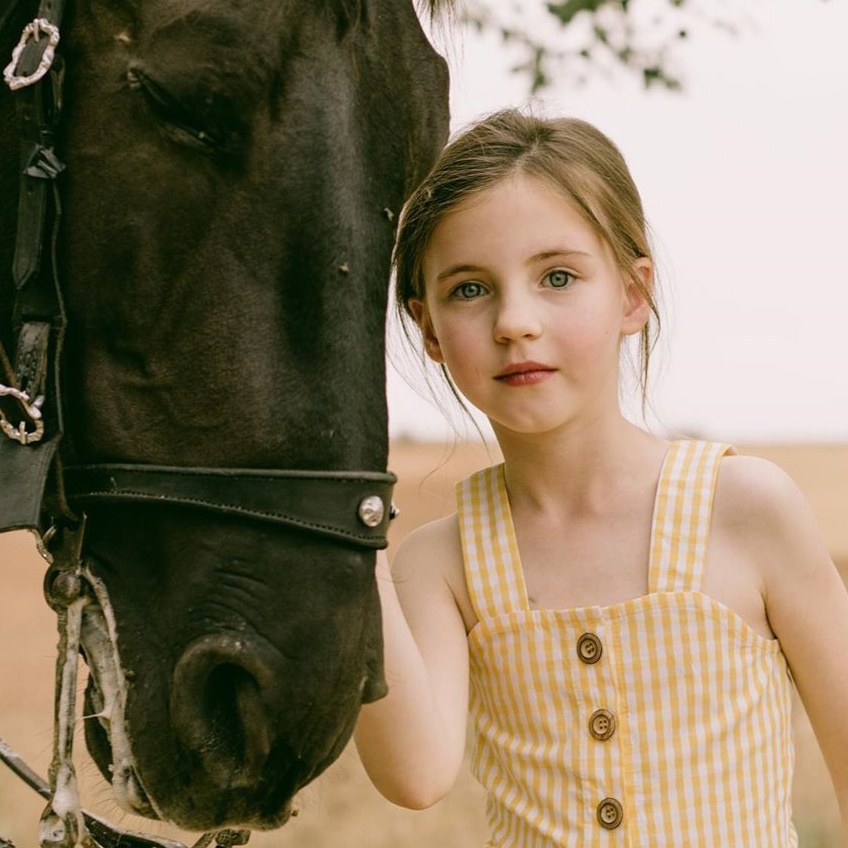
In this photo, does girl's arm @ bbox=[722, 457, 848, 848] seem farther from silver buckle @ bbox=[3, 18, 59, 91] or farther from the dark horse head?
silver buckle @ bbox=[3, 18, 59, 91]

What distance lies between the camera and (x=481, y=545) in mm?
2434

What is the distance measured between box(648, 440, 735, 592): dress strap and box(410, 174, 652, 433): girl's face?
19 centimetres

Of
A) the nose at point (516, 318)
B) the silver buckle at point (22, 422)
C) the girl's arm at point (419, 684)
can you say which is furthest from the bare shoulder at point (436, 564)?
the silver buckle at point (22, 422)

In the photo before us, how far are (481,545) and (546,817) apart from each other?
1.56ft

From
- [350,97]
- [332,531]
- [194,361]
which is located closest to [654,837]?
[332,531]

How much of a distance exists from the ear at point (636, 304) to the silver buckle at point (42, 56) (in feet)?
3.66

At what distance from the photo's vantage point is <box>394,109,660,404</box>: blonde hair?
2373 mm

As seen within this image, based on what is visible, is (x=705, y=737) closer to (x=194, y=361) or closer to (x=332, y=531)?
(x=332, y=531)

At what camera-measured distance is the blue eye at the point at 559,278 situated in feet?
7.52

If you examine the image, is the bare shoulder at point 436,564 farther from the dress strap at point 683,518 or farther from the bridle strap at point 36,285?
the bridle strap at point 36,285

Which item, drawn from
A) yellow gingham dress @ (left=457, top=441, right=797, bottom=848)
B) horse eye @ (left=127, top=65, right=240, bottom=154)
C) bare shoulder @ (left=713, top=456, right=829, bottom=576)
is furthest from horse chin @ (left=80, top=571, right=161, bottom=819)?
bare shoulder @ (left=713, top=456, right=829, bottom=576)

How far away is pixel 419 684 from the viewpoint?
219 cm

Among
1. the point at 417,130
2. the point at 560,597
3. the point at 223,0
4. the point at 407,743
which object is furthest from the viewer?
the point at 560,597

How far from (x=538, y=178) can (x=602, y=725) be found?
933 millimetres
